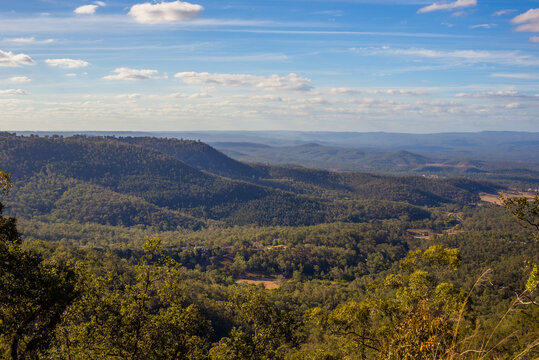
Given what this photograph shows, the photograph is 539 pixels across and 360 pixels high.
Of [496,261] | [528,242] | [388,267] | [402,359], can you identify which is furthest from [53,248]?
[528,242]

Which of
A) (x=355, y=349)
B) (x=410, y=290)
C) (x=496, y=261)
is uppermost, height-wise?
(x=410, y=290)

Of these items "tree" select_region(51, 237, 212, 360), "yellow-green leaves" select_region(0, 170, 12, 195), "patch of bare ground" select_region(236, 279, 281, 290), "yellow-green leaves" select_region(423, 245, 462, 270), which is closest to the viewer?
"tree" select_region(51, 237, 212, 360)

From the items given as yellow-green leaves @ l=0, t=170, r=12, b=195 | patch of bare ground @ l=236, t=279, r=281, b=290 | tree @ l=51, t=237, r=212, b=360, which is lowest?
patch of bare ground @ l=236, t=279, r=281, b=290

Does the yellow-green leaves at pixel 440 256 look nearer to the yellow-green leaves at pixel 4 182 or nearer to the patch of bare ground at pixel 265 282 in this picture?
the yellow-green leaves at pixel 4 182

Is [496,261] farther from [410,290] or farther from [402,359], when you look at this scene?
[402,359]

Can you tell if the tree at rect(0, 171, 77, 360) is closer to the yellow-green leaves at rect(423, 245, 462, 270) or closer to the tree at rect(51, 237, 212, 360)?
the tree at rect(51, 237, 212, 360)

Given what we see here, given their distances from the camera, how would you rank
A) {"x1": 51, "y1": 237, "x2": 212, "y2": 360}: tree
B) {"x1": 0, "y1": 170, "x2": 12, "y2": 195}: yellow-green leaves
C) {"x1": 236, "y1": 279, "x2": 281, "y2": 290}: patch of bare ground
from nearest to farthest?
{"x1": 51, "y1": 237, "x2": 212, "y2": 360}: tree < {"x1": 0, "y1": 170, "x2": 12, "y2": 195}: yellow-green leaves < {"x1": 236, "y1": 279, "x2": 281, "y2": 290}: patch of bare ground

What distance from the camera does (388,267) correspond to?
127500mm

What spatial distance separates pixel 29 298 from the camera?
14672mm

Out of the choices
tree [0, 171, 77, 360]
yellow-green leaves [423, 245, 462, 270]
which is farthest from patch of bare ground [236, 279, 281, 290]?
tree [0, 171, 77, 360]

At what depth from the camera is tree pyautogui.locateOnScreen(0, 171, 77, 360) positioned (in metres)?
14.3

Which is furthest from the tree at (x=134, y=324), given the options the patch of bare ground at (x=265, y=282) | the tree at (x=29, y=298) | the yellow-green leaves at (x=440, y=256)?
the patch of bare ground at (x=265, y=282)

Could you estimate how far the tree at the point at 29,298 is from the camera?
1429cm

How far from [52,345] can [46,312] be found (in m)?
1.39
